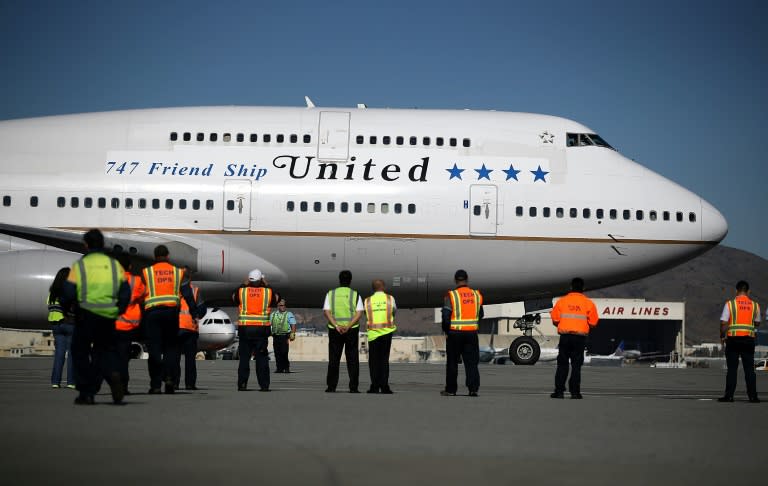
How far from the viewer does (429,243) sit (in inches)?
1019

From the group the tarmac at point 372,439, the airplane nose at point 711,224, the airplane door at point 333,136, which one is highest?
the airplane door at point 333,136

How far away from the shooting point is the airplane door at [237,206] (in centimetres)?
2575

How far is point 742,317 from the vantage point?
1605 cm

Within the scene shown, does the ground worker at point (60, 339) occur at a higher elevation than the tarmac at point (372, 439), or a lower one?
higher

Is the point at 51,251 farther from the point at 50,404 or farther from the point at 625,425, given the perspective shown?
the point at 625,425

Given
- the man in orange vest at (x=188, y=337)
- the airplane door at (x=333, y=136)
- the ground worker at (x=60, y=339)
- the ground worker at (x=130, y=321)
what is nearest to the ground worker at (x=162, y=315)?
the ground worker at (x=130, y=321)

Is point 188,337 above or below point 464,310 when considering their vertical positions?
below

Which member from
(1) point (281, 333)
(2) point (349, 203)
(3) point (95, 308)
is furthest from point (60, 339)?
(2) point (349, 203)

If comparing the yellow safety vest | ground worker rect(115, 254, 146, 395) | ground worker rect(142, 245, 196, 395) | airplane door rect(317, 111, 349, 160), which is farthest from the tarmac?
airplane door rect(317, 111, 349, 160)

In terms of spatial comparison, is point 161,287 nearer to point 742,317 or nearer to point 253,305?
point 253,305

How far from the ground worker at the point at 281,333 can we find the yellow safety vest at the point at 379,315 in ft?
27.9

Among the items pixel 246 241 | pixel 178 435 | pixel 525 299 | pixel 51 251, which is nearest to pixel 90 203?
pixel 51 251

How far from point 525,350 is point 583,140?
566 centimetres

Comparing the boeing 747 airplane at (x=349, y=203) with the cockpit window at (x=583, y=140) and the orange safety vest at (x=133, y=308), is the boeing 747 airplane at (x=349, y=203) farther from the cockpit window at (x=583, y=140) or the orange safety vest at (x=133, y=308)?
the orange safety vest at (x=133, y=308)
